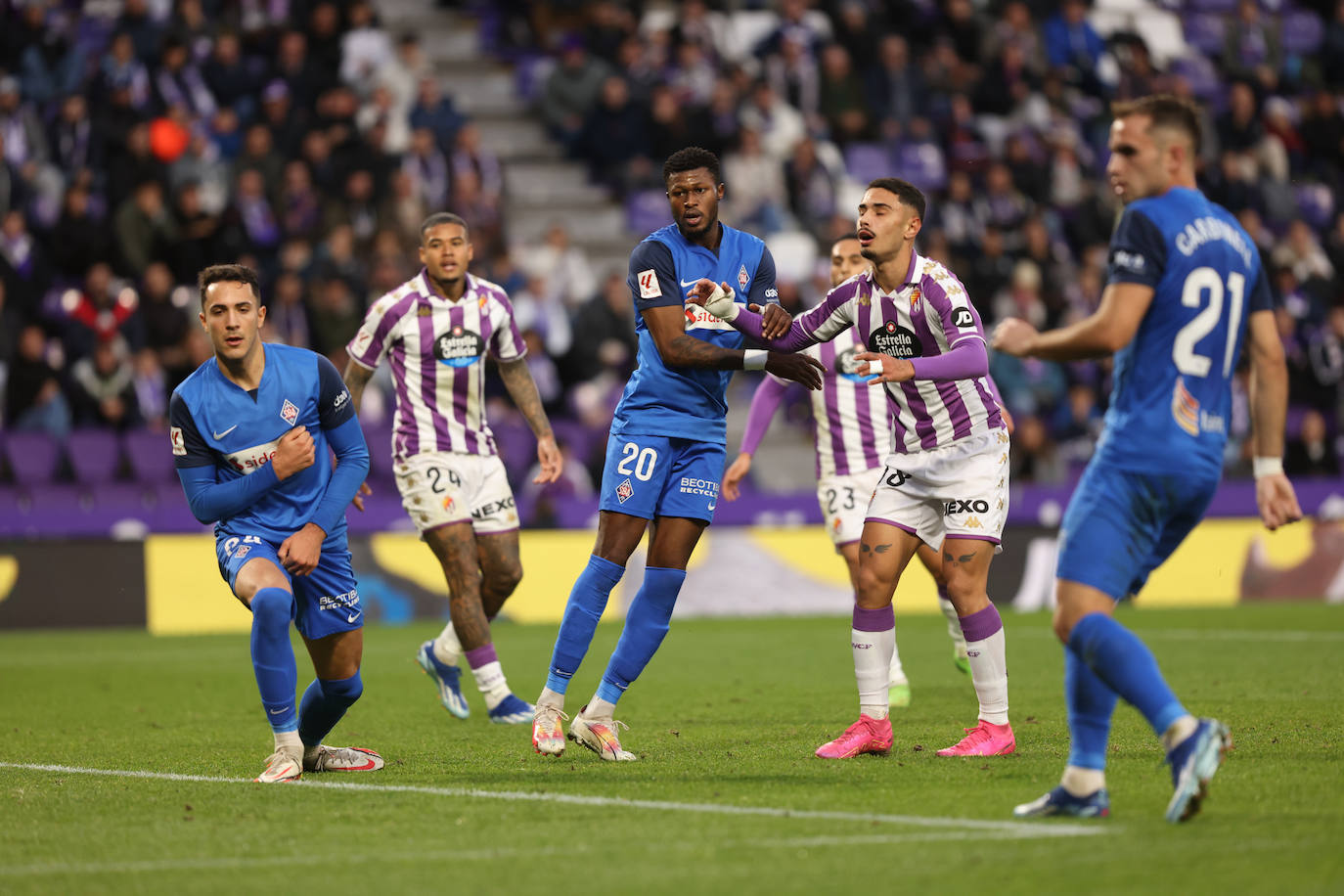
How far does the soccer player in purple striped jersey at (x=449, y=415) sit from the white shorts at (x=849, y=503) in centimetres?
185

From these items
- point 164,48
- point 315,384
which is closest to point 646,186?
point 164,48

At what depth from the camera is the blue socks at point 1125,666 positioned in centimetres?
548

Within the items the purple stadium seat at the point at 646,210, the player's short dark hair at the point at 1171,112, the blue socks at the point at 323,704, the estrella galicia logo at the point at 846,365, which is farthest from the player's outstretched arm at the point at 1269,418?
the purple stadium seat at the point at 646,210

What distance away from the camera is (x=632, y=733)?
8.70 metres

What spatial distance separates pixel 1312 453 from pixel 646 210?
8644 millimetres

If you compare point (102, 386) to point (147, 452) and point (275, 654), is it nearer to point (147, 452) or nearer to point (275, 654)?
point (147, 452)

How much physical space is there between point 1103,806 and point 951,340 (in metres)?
2.56

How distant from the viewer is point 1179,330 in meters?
5.66

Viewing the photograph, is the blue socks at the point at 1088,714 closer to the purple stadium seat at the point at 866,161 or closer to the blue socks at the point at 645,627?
the blue socks at the point at 645,627

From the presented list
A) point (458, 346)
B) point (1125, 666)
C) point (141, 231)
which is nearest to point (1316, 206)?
point (141, 231)

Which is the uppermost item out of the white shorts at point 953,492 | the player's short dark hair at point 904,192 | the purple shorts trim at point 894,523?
the player's short dark hair at point 904,192

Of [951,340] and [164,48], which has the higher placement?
[164,48]

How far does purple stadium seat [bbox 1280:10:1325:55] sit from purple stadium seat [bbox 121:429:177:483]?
1948cm

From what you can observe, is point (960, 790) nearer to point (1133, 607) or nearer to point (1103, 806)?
point (1103, 806)
